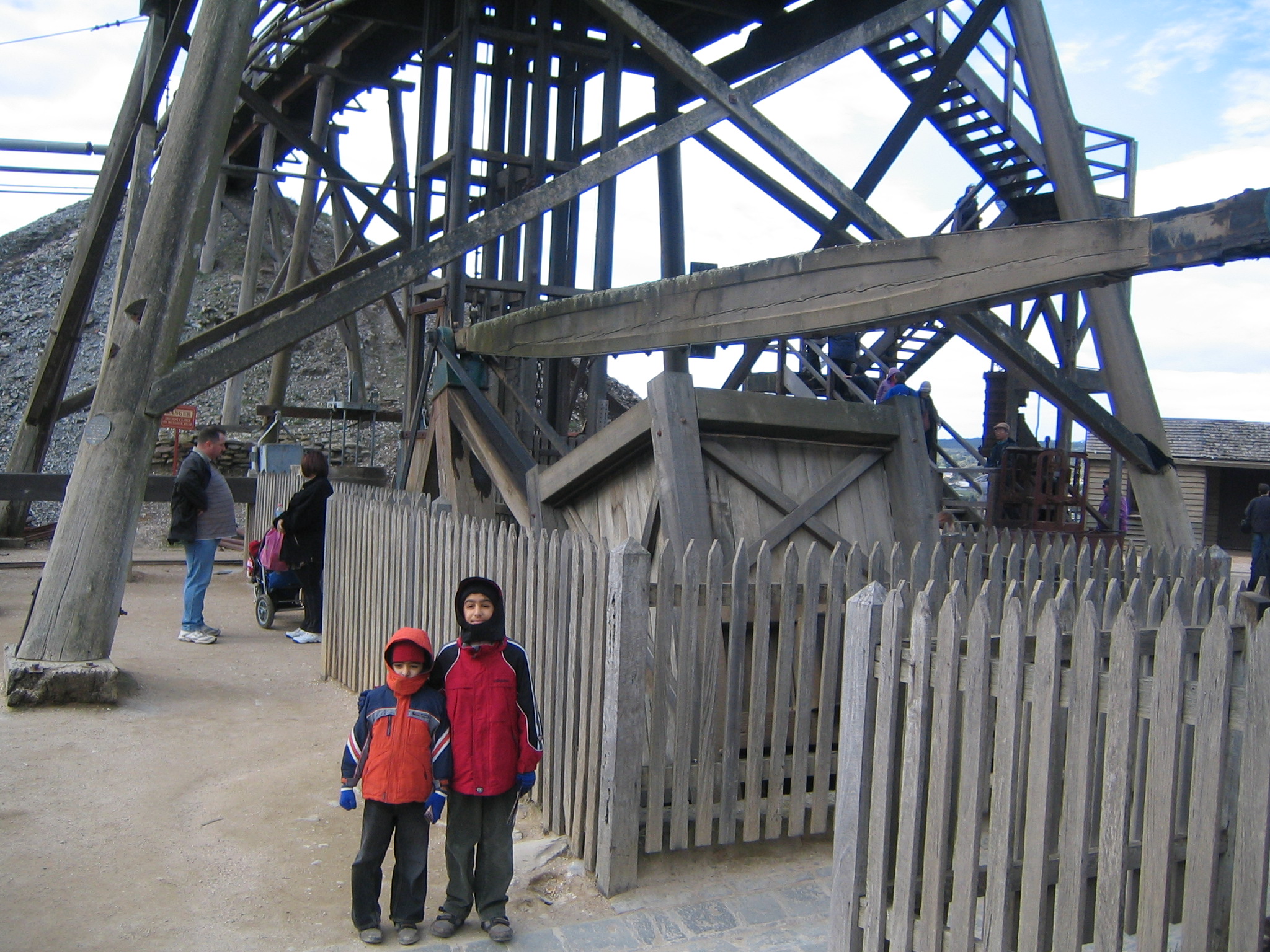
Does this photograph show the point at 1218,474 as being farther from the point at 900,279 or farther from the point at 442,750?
the point at 442,750

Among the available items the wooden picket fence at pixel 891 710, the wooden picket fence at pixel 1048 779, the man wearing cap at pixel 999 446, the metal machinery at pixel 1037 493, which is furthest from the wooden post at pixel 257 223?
the wooden picket fence at pixel 1048 779

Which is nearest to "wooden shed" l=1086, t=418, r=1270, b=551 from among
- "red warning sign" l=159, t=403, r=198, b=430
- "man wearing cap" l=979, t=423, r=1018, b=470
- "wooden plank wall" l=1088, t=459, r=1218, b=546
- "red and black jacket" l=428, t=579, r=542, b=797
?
"wooden plank wall" l=1088, t=459, r=1218, b=546

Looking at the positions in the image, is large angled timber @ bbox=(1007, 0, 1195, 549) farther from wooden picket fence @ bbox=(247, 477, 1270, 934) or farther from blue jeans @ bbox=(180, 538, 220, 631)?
blue jeans @ bbox=(180, 538, 220, 631)

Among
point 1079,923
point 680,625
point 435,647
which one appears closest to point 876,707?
point 1079,923

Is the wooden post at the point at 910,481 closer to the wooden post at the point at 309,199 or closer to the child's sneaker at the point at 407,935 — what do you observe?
the child's sneaker at the point at 407,935

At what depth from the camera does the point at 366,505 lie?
7.11m

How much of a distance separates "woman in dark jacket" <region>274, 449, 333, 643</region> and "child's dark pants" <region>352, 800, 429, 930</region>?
5.36 meters

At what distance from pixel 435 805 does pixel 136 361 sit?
435 centimetres

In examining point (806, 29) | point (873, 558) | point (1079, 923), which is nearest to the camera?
point (1079, 923)

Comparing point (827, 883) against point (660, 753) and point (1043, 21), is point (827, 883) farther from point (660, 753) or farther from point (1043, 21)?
point (1043, 21)

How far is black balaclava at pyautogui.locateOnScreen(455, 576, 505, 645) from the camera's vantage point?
367 cm

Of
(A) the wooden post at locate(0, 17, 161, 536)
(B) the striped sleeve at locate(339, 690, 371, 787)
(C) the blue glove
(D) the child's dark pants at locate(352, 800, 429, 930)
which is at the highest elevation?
(A) the wooden post at locate(0, 17, 161, 536)

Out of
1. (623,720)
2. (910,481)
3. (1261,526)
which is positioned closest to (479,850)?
(623,720)

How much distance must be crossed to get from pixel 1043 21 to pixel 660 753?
716 cm
